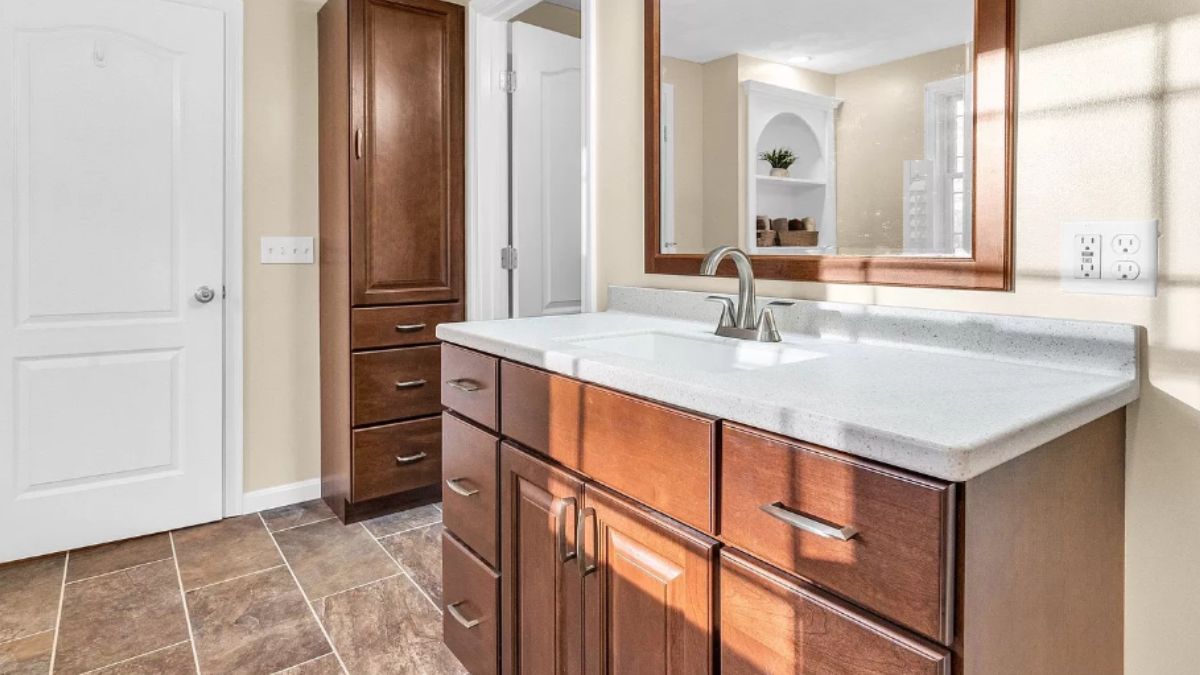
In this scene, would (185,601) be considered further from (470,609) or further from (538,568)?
(538,568)

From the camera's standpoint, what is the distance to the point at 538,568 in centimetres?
140

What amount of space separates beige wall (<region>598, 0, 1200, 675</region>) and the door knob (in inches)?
104

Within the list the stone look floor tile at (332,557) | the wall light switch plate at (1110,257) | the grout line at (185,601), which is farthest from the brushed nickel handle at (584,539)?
the stone look floor tile at (332,557)

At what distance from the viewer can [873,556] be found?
0.79 m

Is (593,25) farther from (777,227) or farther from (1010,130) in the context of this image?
(1010,130)

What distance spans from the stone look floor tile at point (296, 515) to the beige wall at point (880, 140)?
2332 mm

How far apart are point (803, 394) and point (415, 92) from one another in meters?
2.34

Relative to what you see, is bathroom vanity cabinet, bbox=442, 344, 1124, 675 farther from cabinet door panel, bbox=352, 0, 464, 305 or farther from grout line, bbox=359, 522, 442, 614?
cabinet door panel, bbox=352, 0, 464, 305

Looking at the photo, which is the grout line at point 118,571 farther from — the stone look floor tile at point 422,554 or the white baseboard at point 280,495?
the stone look floor tile at point 422,554

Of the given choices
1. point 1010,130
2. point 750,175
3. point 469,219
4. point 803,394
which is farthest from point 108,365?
point 1010,130

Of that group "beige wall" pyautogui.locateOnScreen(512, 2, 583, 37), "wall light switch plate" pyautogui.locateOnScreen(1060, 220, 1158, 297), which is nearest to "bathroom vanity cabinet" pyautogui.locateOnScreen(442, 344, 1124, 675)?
"wall light switch plate" pyautogui.locateOnScreen(1060, 220, 1158, 297)

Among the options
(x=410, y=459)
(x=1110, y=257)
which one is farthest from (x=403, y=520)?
(x=1110, y=257)

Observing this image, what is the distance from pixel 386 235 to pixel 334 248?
0.23 metres

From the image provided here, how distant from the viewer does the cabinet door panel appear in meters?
2.67
